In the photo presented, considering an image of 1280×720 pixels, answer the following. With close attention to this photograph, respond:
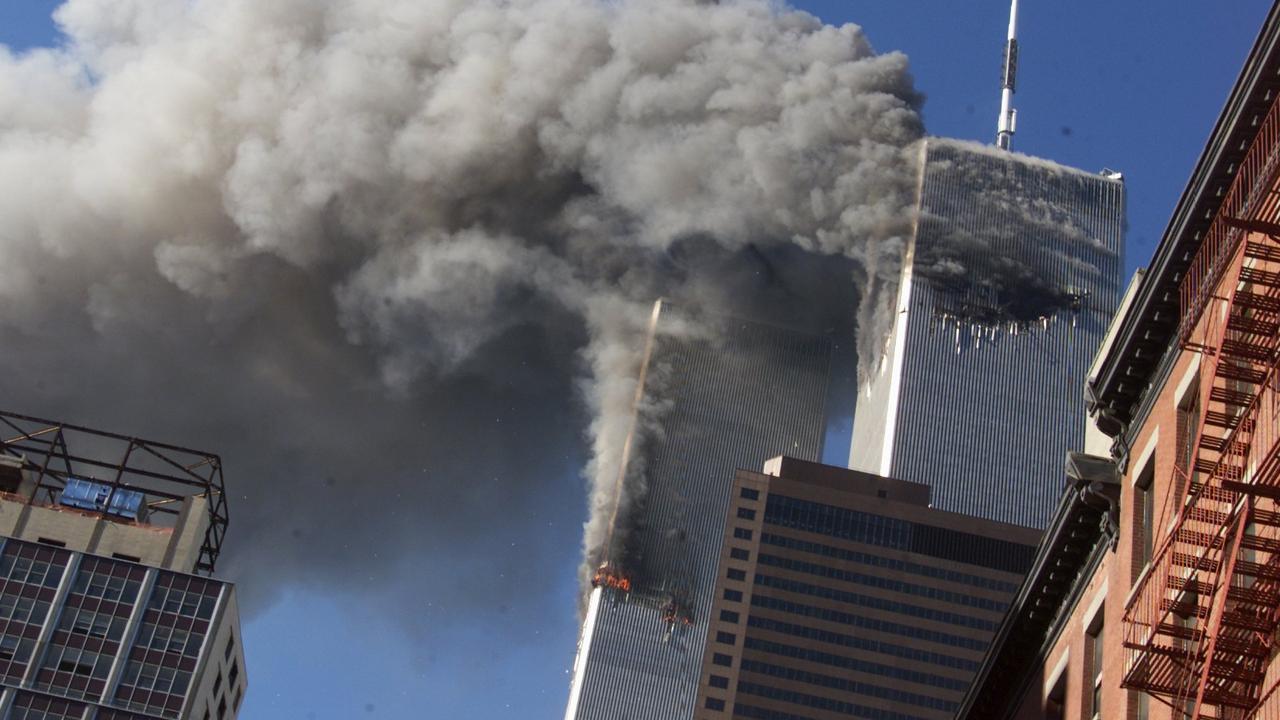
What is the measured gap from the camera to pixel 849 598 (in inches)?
6166

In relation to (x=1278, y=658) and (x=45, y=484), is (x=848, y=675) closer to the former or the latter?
(x=45, y=484)

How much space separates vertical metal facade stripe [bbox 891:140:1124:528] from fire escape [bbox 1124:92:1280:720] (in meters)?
143

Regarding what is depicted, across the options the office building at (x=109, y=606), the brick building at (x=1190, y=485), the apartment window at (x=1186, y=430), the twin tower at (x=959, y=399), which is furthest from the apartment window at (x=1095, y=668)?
the twin tower at (x=959, y=399)

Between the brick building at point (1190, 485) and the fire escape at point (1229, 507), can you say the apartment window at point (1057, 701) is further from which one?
the fire escape at point (1229, 507)

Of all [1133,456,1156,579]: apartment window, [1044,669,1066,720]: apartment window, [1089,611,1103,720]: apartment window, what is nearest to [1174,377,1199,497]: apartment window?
[1133,456,1156,579]: apartment window

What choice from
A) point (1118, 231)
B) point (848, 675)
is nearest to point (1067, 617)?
point (848, 675)

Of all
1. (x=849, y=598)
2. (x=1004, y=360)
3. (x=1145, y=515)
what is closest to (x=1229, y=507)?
(x=1145, y=515)

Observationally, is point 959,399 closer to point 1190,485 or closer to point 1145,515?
point 1145,515

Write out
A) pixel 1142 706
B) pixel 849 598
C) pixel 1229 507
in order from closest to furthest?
pixel 1229 507
pixel 1142 706
pixel 849 598

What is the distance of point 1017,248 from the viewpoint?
192500 millimetres

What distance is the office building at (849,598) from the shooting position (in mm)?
150375

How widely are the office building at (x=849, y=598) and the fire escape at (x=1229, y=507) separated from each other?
382 ft

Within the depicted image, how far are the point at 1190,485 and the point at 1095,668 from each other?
364 inches

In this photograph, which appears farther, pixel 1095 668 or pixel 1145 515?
pixel 1095 668
